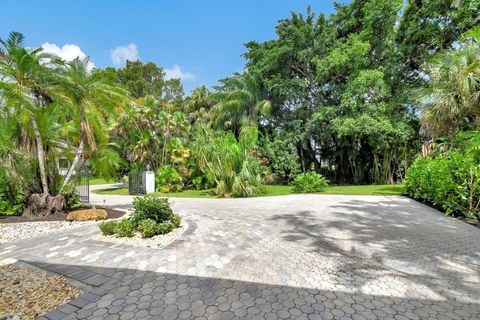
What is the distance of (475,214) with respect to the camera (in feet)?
20.9

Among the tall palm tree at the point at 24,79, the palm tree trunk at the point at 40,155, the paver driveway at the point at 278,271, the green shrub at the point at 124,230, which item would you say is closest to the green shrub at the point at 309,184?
the paver driveway at the point at 278,271

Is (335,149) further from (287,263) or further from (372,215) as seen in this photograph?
(287,263)

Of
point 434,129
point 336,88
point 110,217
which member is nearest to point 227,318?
point 110,217

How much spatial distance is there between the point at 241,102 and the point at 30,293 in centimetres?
1532

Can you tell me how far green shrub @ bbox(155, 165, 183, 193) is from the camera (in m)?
15.6

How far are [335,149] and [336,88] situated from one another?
5.76 meters

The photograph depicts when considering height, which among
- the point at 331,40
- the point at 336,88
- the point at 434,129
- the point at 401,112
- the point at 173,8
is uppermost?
the point at 331,40

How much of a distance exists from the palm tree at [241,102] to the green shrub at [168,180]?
201 inches

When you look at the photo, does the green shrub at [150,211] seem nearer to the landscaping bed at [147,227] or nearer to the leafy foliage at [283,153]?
the landscaping bed at [147,227]

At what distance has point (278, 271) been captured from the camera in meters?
3.53

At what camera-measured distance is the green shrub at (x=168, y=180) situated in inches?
613

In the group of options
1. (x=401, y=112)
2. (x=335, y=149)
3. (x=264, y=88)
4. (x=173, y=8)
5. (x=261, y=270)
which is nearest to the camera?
(x=261, y=270)

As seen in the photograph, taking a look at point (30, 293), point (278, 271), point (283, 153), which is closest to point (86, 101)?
point (30, 293)

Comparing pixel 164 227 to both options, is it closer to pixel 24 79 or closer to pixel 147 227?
pixel 147 227
